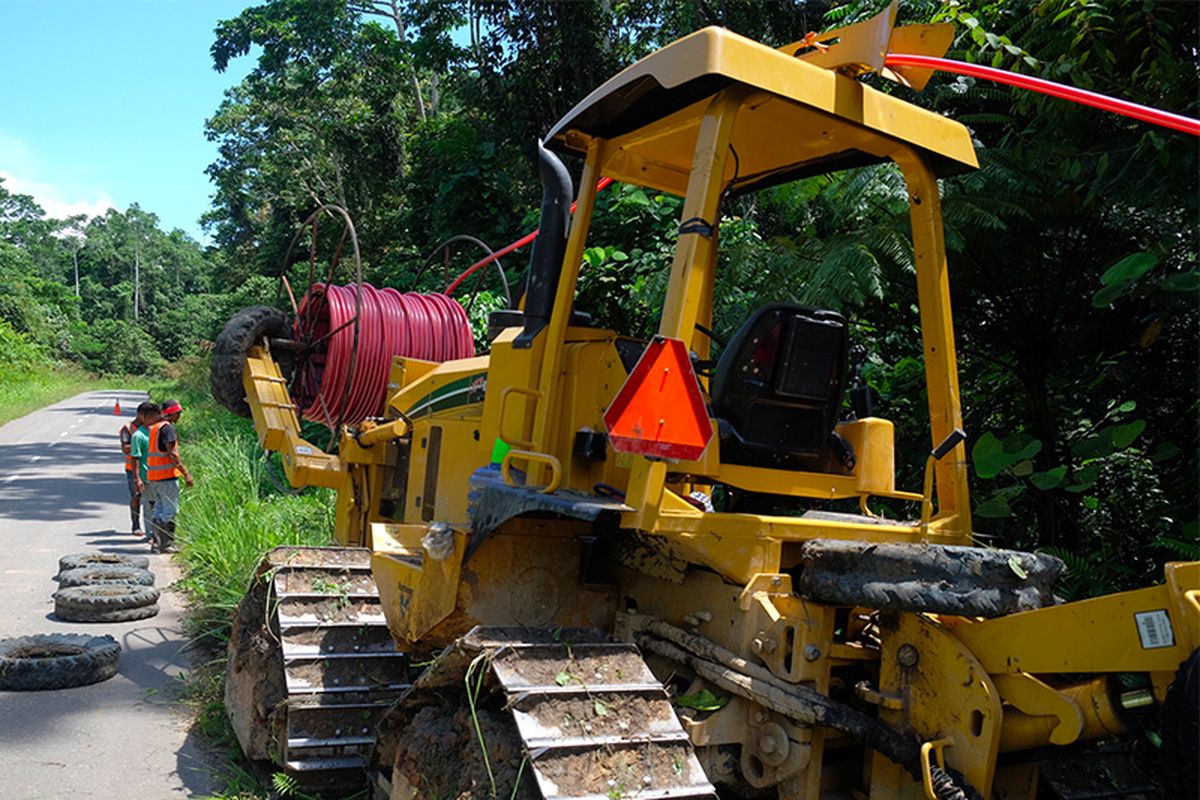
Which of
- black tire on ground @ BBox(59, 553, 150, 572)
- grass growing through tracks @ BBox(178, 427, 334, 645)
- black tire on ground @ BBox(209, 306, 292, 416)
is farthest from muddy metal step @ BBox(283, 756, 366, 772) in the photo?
black tire on ground @ BBox(59, 553, 150, 572)

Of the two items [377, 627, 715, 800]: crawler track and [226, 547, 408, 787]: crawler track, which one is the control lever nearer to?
[377, 627, 715, 800]: crawler track

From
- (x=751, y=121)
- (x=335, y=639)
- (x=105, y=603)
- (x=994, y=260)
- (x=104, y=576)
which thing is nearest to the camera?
(x=751, y=121)

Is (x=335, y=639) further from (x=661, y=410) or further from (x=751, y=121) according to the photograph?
(x=751, y=121)

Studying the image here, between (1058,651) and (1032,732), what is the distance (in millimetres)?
292

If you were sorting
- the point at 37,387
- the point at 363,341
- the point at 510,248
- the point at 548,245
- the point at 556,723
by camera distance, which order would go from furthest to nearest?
the point at 37,387, the point at 363,341, the point at 510,248, the point at 548,245, the point at 556,723

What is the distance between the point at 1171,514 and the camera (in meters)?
5.36

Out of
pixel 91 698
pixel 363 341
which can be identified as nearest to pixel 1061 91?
pixel 363 341

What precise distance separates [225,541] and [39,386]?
1540 inches

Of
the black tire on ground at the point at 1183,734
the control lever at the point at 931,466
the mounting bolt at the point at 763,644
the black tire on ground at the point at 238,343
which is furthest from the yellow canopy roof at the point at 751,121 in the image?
the black tire on ground at the point at 238,343

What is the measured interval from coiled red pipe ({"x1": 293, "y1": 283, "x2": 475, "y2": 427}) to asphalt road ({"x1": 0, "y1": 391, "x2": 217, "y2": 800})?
202 cm

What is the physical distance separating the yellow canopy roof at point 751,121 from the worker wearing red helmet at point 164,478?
868cm

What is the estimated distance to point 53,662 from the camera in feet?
20.9

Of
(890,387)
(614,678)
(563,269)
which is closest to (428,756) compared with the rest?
(614,678)

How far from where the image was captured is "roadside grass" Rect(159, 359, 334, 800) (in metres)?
5.78
